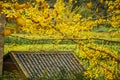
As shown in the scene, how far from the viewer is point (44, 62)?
1176 centimetres

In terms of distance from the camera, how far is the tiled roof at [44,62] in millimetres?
11164

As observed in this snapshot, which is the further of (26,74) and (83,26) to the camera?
(26,74)

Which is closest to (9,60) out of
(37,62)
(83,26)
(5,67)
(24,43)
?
(5,67)

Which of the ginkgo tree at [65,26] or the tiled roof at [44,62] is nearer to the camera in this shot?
the ginkgo tree at [65,26]

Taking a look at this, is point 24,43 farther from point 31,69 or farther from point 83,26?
point 83,26

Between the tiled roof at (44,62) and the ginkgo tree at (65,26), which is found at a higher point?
the ginkgo tree at (65,26)

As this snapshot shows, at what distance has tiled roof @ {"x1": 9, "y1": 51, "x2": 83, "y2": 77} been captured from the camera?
1116 cm

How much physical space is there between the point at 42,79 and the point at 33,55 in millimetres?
1760

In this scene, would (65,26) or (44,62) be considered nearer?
(65,26)

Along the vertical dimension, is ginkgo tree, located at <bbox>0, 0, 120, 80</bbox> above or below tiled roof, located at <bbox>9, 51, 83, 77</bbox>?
above

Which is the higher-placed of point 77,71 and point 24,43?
point 77,71

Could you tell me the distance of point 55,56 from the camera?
12266 millimetres

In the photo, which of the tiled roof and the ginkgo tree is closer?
the ginkgo tree

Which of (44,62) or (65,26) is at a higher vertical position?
(65,26)
